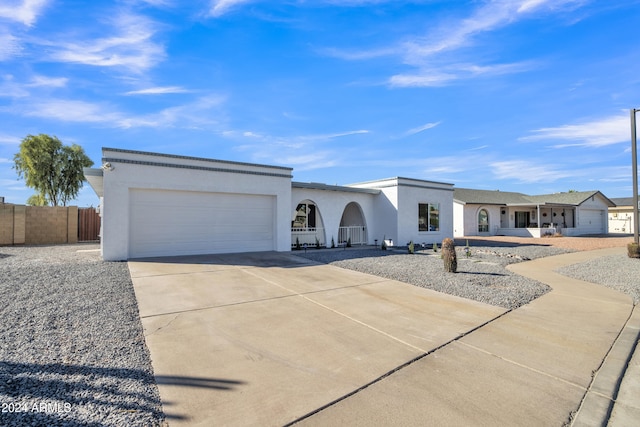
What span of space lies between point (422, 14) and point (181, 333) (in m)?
10.6

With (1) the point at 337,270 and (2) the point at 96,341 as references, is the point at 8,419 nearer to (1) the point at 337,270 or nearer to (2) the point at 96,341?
(2) the point at 96,341

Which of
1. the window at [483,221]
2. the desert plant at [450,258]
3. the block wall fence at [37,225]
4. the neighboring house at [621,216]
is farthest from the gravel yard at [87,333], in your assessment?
the neighboring house at [621,216]

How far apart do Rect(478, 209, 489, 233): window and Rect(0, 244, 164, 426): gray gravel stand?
1133 inches

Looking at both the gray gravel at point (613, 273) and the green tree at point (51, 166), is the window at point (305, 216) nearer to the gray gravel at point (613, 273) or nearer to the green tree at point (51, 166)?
the gray gravel at point (613, 273)

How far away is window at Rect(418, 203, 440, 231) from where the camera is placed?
1765 centimetres

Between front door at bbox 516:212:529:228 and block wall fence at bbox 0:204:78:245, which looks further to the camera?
front door at bbox 516:212:529:228

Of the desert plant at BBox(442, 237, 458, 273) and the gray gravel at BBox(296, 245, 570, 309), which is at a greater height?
the desert plant at BBox(442, 237, 458, 273)

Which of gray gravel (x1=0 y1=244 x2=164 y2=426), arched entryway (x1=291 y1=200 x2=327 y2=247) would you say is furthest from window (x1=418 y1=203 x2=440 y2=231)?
gray gravel (x1=0 y1=244 x2=164 y2=426)

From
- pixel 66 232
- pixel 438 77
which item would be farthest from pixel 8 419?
pixel 66 232

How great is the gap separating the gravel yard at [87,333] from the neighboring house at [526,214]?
1811 cm

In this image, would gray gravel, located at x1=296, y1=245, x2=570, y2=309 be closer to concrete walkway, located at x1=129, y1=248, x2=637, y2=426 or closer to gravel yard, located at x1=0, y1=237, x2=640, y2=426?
gravel yard, located at x1=0, y1=237, x2=640, y2=426

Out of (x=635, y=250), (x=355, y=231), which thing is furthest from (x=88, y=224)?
(x=635, y=250)

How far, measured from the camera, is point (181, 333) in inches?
164

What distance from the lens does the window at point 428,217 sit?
57.9 feet
